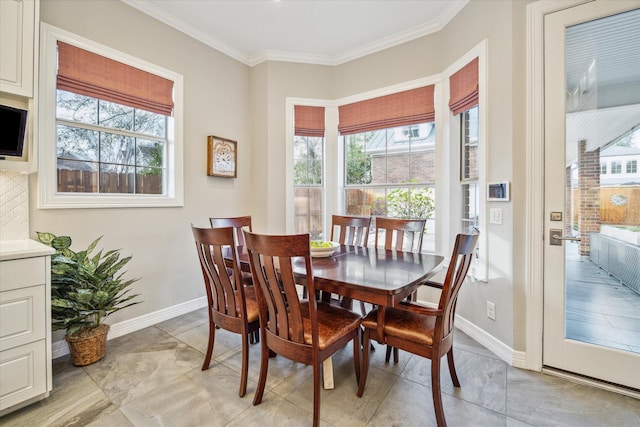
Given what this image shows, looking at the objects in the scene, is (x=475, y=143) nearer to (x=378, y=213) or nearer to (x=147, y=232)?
(x=378, y=213)

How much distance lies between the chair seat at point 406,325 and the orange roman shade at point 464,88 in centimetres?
192

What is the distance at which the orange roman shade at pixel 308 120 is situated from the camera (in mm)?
3678

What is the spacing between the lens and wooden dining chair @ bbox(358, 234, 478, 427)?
59.3 inches

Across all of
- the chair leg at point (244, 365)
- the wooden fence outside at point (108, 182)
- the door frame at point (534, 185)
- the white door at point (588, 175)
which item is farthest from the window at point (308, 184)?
the white door at point (588, 175)

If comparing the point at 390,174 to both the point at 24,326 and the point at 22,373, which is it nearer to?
the point at 24,326

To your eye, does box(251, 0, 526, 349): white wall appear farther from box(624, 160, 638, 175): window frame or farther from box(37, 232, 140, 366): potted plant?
box(37, 232, 140, 366): potted plant

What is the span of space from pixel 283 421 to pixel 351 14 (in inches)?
135

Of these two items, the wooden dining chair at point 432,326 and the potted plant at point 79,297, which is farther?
the potted plant at point 79,297

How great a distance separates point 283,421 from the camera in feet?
5.16

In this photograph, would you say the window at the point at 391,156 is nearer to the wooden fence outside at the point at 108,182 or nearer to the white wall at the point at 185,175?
the white wall at the point at 185,175

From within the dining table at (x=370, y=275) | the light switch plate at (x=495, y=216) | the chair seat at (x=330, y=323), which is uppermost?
the light switch plate at (x=495, y=216)

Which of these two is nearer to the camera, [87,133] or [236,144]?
[87,133]

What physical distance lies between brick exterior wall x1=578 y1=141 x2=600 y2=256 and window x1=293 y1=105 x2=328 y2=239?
8.45ft

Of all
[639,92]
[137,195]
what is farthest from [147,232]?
[639,92]
